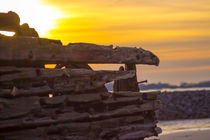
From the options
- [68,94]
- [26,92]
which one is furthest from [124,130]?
[26,92]

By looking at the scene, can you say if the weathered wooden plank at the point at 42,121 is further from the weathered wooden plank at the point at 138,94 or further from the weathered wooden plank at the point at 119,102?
the weathered wooden plank at the point at 138,94

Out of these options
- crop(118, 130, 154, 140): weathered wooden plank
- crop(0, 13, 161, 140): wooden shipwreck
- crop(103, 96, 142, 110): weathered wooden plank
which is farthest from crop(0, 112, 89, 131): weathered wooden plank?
crop(118, 130, 154, 140): weathered wooden plank

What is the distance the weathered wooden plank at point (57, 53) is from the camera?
5.85m

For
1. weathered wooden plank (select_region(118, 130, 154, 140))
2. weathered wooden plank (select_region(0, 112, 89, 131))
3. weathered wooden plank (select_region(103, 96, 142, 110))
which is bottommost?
weathered wooden plank (select_region(118, 130, 154, 140))

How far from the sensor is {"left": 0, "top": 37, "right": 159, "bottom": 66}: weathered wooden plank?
230 inches

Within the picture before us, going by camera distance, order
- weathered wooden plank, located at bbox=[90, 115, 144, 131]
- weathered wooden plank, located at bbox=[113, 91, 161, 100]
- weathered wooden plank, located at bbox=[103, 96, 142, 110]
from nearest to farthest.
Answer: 1. weathered wooden plank, located at bbox=[90, 115, 144, 131]
2. weathered wooden plank, located at bbox=[103, 96, 142, 110]
3. weathered wooden plank, located at bbox=[113, 91, 161, 100]

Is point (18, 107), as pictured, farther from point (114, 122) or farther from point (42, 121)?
point (114, 122)

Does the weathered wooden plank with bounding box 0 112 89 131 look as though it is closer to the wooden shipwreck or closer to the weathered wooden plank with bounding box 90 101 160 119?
the wooden shipwreck

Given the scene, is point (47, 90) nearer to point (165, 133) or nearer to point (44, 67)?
point (44, 67)

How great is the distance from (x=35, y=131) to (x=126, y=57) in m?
2.09

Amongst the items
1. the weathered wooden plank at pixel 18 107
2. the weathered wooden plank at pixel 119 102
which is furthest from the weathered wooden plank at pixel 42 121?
the weathered wooden plank at pixel 119 102

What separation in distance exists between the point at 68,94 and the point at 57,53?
0.68 m

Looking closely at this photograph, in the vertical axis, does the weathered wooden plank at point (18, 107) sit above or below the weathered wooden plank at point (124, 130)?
above

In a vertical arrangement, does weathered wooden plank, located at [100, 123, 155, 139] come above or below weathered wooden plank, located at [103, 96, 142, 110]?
below
